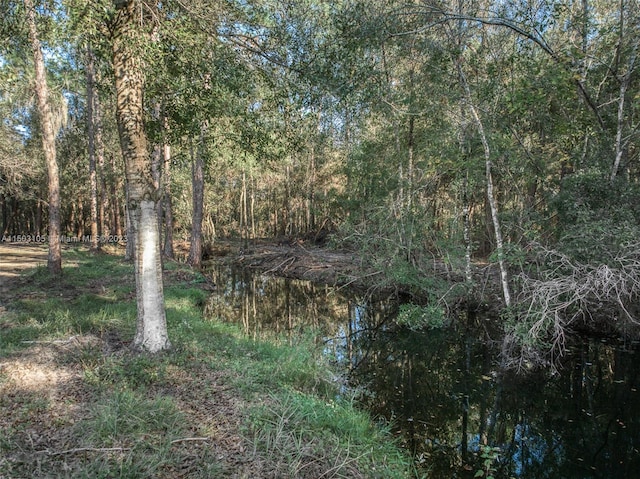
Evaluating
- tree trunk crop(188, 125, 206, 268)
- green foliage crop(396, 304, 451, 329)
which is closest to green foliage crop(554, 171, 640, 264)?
green foliage crop(396, 304, 451, 329)

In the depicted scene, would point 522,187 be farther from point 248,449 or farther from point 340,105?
point 248,449

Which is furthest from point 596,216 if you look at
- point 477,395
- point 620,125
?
point 477,395

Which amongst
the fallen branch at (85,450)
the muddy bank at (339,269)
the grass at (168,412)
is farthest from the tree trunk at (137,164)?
the muddy bank at (339,269)

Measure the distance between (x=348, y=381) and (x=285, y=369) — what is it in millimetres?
1624

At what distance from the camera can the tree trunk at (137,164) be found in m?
5.36

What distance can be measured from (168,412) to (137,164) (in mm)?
3285

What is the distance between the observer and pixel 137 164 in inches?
213

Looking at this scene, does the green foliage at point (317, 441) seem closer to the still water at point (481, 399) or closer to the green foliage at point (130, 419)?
the green foliage at point (130, 419)

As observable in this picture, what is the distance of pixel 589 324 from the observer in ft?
31.7

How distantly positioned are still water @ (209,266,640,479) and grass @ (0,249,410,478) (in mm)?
1072

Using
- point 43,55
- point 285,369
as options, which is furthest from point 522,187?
point 43,55

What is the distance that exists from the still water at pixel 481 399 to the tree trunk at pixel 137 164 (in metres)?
3.97

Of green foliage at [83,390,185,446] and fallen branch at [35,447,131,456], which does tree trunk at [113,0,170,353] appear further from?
fallen branch at [35,447,131,456]

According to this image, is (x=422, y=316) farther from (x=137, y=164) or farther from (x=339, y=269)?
(x=339, y=269)
